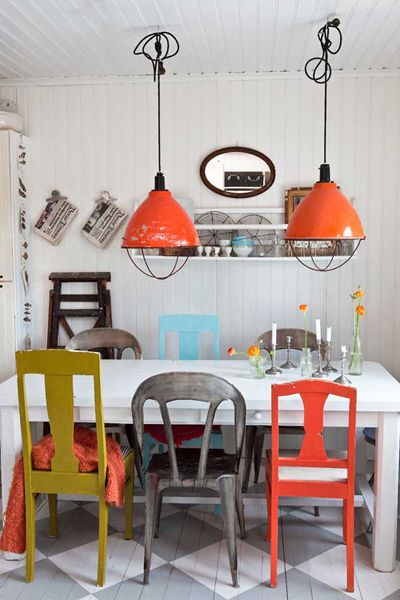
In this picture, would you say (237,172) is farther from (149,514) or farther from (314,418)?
(149,514)

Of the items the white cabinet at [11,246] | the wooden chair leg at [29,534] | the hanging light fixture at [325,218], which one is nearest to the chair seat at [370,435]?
the hanging light fixture at [325,218]

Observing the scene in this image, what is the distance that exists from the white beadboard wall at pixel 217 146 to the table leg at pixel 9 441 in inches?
60.7

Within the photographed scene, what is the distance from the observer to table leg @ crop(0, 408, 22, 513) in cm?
309

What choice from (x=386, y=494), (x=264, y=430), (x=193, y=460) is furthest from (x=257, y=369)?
(x=386, y=494)

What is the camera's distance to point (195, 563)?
3.02 meters

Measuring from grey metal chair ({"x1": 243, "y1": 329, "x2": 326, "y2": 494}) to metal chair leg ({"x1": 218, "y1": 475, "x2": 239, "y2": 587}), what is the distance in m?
0.68

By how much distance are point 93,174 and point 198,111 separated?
0.84 meters

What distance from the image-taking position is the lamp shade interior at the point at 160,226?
121 inches

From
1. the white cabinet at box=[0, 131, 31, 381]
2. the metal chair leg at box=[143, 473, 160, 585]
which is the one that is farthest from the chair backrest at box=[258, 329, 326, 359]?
the white cabinet at box=[0, 131, 31, 381]

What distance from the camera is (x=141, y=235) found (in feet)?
10.1

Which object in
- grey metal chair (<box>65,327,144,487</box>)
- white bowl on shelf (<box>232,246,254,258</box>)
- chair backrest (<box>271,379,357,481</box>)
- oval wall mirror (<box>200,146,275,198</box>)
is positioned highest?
oval wall mirror (<box>200,146,275,198</box>)

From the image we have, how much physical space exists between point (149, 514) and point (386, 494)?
107 cm

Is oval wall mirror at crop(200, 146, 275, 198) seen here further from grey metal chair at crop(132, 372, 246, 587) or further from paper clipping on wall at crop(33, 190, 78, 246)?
grey metal chair at crop(132, 372, 246, 587)

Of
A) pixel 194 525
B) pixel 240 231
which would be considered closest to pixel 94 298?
pixel 240 231
